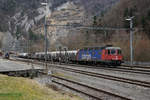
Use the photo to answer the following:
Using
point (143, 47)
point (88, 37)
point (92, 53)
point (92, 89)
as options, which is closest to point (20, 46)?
point (88, 37)

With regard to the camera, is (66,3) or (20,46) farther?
(66,3)

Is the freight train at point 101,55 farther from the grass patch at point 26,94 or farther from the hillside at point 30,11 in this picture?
the hillside at point 30,11

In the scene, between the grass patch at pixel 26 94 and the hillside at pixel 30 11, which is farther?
the hillside at pixel 30 11

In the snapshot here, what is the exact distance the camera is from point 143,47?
137 feet

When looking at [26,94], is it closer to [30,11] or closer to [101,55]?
[101,55]

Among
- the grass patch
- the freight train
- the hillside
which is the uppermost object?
the hillside

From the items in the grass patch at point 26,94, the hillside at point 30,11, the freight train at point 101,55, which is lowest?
the grass patch at point 26,94

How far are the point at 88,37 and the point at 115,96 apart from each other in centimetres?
5764

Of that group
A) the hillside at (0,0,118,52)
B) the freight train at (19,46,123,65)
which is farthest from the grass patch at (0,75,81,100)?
the hillside at (0,0,118,52)

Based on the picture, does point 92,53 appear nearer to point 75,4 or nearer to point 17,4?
point 75,4

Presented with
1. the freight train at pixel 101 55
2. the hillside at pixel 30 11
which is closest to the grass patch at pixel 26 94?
the freight train at pixel 101 55

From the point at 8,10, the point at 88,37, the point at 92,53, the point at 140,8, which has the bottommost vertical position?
the point at 92,53

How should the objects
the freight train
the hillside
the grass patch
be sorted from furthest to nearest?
the hillside < the freight train < the grass patch

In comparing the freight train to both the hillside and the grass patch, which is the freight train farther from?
the hillside
